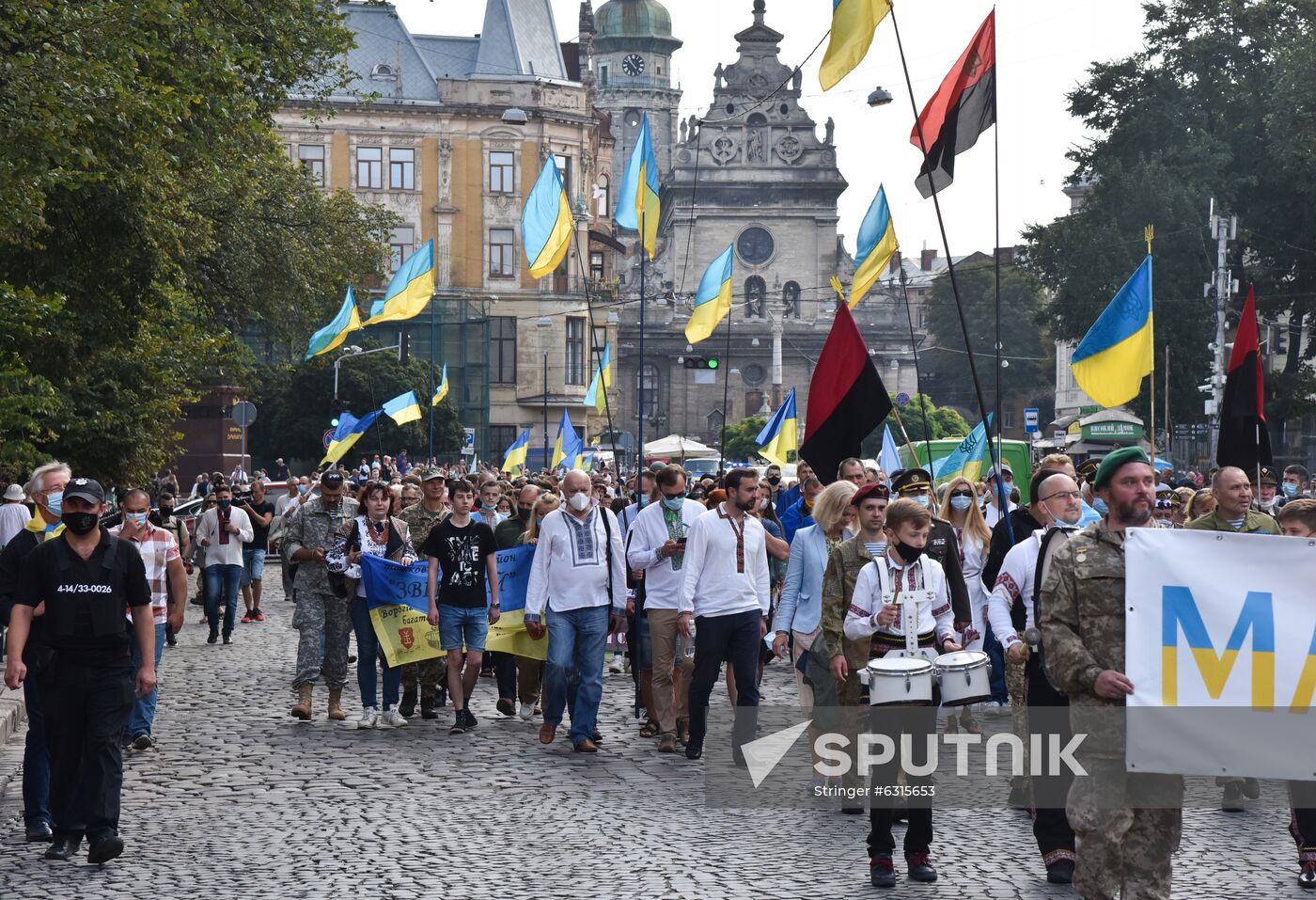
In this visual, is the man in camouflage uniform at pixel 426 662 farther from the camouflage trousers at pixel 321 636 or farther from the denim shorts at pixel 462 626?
the camouflage trousers at pixel 321 636

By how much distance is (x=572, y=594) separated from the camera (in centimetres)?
1177

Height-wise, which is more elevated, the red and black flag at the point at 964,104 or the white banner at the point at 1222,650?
the red and black flag at the point at 964,104

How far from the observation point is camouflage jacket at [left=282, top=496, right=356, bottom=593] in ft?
42.6

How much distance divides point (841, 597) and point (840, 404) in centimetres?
290

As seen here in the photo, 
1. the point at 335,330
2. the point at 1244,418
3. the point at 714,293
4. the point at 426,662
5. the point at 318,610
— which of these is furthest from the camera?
the point at 335,330

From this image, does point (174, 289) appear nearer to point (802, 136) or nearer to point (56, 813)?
point (56, 813)

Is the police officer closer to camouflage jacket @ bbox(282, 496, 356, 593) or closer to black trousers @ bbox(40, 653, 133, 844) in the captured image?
black trousers @ bbox(40, 653, 133, 844)

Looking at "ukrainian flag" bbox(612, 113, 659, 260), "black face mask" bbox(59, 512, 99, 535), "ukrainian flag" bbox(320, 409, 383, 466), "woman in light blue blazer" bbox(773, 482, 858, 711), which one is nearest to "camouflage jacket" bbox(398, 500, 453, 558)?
"woman in light blue blazer" bbox(773, 482, 858, 711)

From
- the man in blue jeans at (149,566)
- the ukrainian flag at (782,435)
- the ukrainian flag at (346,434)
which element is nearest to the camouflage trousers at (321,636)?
the man in blue jeans at (149,566)

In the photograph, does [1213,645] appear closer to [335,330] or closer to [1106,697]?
[1106,697]

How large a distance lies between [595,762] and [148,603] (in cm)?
343

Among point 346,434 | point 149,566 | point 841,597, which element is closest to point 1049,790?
point 841,597

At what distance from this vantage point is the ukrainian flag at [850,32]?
13.1 meters

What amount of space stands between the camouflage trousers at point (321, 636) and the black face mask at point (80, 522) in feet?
15.1
